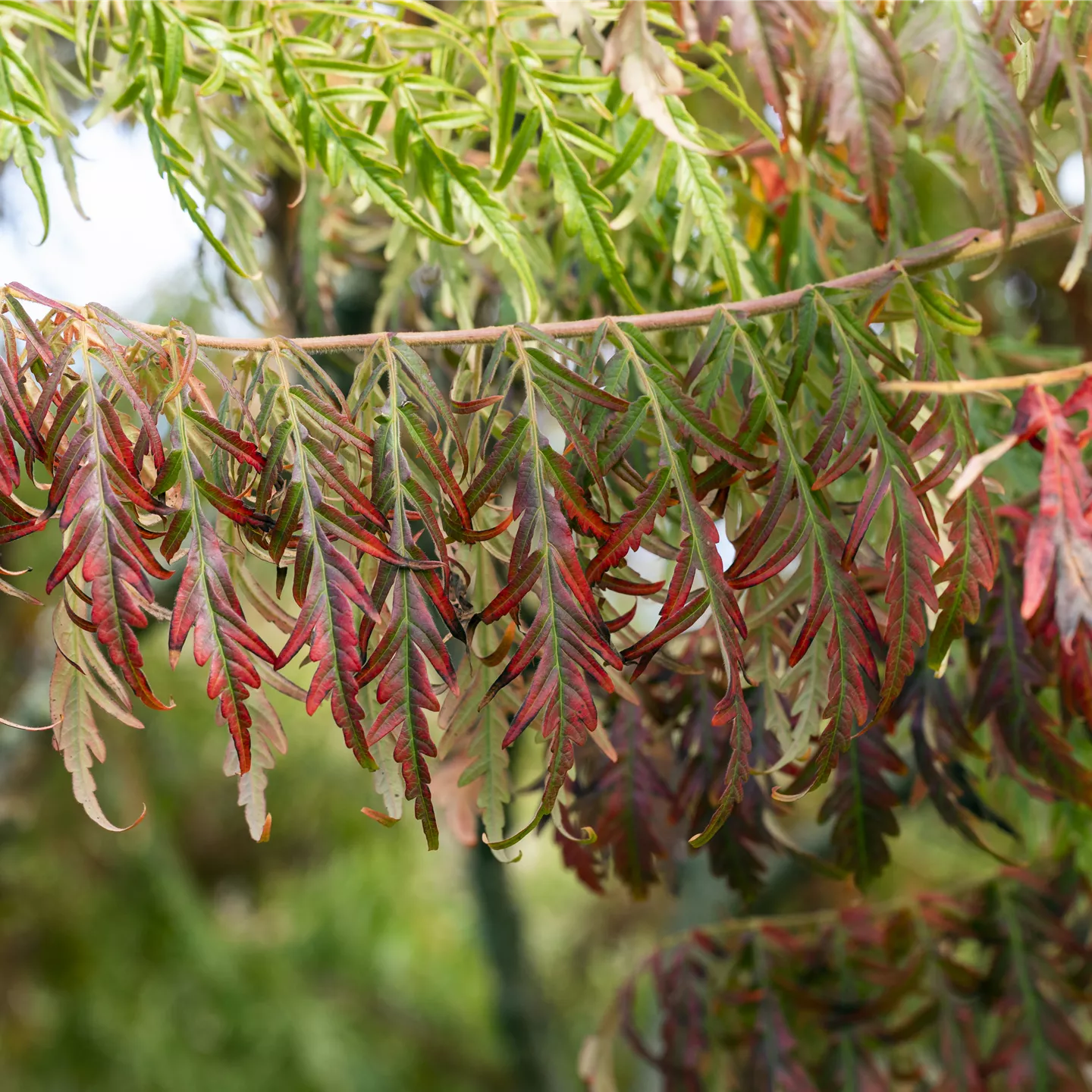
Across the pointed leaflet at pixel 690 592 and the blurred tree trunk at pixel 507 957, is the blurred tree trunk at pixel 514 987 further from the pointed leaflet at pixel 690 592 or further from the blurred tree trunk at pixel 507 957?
the pointed leaflet at pixel 690 592

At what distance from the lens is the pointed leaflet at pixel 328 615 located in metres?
0.50

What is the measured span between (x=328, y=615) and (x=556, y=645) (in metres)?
0.12

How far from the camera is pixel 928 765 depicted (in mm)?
817

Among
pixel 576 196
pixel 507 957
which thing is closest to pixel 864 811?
pixel 576 196

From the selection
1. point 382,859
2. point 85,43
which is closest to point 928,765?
point 85,43

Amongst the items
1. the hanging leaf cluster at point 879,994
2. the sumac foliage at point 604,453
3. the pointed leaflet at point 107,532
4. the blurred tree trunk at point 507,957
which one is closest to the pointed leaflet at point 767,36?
the sumac foliage at point 604,453

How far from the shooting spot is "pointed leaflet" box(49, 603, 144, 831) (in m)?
0.56

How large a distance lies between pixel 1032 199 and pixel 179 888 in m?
2.52

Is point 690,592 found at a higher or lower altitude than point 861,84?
lower

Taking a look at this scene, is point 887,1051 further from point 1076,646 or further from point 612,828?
point 1076,646

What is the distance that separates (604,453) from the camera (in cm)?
57

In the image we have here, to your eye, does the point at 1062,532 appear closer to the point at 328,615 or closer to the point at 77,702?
the point at 328,615

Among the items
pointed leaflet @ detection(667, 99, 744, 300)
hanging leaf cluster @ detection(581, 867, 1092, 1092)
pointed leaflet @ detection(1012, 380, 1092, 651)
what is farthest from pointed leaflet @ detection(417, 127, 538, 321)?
hanging leaf cluster @ detection(581, 867, 1092, 1092)

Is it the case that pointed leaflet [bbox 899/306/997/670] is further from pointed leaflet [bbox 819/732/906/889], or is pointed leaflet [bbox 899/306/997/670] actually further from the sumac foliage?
pointed leaflet [bbox 819/732/906/889]
